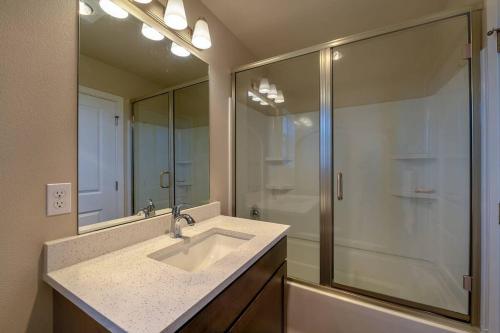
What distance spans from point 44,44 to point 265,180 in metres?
2.04

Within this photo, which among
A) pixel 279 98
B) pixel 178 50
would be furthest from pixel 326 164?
pixel 178 50

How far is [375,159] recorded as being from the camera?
217 centimetres

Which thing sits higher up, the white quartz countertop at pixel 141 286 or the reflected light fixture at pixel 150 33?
the reflected light fixture at pixel 150 33

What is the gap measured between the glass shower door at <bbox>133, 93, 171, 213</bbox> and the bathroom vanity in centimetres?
15

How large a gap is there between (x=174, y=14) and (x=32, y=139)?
0.93 m

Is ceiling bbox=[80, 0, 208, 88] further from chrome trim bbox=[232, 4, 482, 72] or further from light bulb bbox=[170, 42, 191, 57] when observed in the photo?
chrome trim bbox=[232, 4, 482, 72]

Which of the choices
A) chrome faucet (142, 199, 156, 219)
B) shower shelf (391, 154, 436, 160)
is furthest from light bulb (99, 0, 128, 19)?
shower shelf (391, 154, 436, 160)

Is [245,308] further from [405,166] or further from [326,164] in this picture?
[405,166]

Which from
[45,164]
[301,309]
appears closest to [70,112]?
[45,164]

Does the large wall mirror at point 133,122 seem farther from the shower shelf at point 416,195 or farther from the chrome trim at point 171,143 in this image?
the shower shelf at point 416,195

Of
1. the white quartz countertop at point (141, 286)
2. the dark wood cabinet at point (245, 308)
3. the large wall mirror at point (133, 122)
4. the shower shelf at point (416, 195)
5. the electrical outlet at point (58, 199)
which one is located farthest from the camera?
the shower shelf at point (416, 195)

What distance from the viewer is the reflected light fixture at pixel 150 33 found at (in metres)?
1.12

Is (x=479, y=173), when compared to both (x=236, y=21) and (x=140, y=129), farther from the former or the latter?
(x=236, y=21)

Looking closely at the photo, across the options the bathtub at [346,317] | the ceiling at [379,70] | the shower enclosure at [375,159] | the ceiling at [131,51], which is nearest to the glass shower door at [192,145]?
the ceiling at [131,51]
